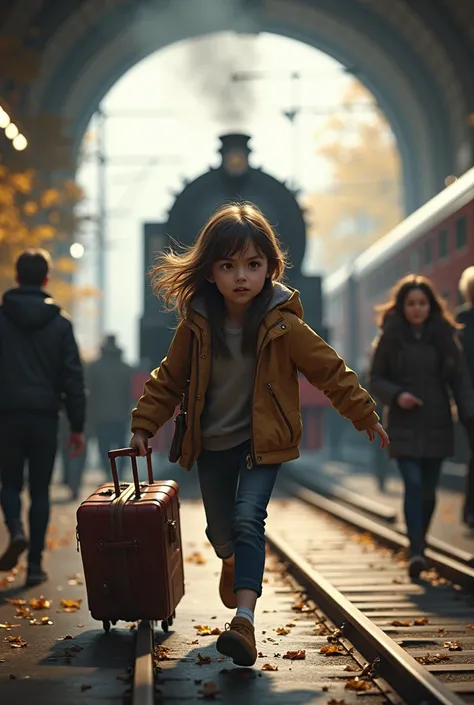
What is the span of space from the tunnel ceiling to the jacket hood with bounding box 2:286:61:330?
21451mm

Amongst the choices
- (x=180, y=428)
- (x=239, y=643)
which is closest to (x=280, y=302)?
(x=180, y=428)

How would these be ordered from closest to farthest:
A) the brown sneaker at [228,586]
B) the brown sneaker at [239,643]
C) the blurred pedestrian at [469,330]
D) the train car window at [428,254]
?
1. the brown sneaker at [239,643]
2. the brown sneaker at [228,586]
3. the blurred pedestrian at [469,330]
4. the train car window at [428,254]

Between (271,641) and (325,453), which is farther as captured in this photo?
(325,453)

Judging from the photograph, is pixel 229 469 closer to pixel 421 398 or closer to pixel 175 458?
pixel 175 458

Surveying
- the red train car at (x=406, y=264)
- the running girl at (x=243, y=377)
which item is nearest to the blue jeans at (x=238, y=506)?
the running girl at (x=243, y=377)

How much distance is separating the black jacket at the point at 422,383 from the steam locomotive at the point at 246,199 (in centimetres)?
1060

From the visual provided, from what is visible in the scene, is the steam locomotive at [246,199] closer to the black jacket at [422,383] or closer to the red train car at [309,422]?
the red train car at [309,422]

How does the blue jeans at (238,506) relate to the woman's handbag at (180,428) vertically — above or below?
below

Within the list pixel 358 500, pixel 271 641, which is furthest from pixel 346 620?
pixel 358 500

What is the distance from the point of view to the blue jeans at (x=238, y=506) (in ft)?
17.1

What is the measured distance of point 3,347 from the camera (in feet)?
26.1

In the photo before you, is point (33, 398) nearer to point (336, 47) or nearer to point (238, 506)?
point (238, 506)

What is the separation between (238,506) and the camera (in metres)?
5.29

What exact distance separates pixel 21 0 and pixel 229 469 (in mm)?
24389
